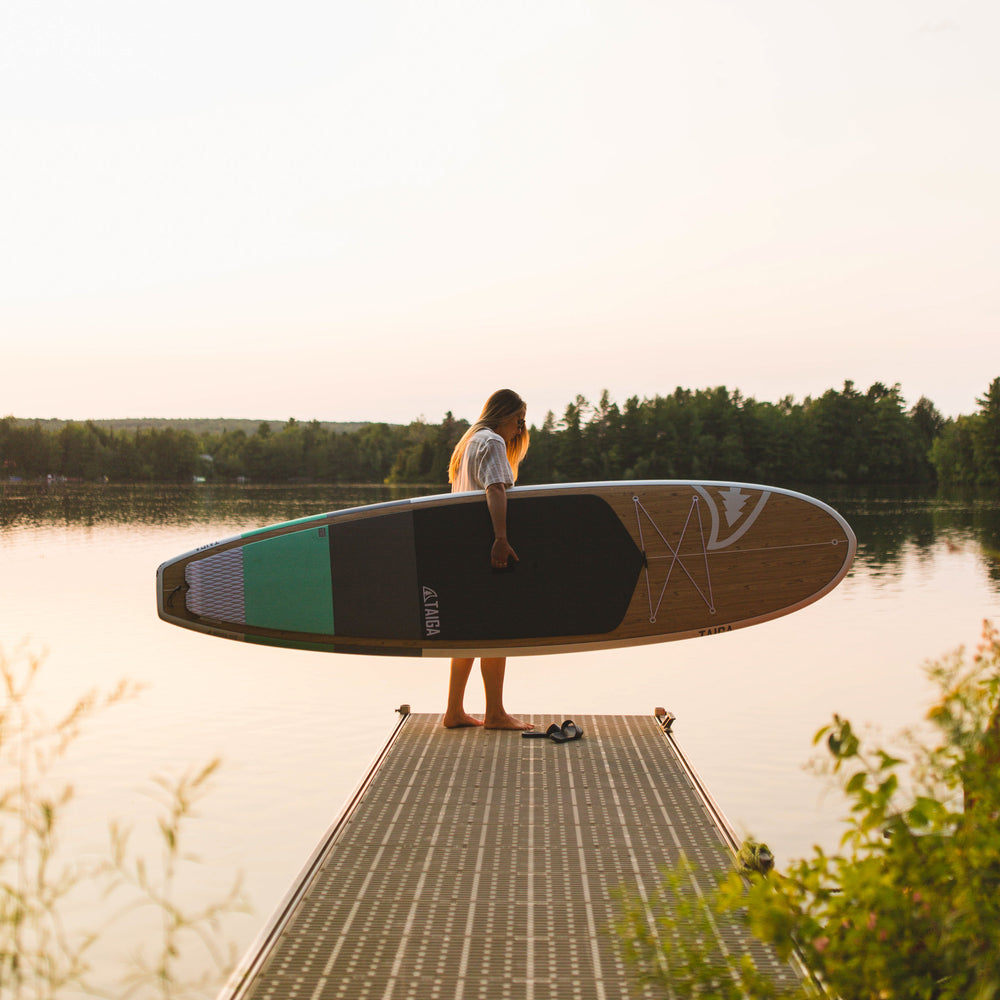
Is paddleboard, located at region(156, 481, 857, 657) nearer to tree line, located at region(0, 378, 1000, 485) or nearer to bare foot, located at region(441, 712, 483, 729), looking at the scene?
bare foot, located at region(441, 712, 483, 729)

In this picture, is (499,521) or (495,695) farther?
(495,695)

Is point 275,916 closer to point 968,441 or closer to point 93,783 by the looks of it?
point 93,783

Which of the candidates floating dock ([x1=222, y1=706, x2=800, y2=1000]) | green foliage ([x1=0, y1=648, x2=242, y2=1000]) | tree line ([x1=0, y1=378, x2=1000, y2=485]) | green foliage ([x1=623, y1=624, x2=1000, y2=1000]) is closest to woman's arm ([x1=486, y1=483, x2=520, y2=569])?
floating dock ([x1=222, y1=706, x2=800, y2=1000])

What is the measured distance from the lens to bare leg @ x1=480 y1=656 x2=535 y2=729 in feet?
16.3

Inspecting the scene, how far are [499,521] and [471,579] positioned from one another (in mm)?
646

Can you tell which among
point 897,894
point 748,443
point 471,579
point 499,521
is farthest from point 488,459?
point 748,443

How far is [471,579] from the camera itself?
5262mm

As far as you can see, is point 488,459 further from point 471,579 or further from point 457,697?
point 457,697

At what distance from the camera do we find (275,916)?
2.88 meters

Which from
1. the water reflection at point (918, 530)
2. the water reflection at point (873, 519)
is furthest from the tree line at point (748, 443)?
the water reflection at point (918, 530)

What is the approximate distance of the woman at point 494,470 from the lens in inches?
183

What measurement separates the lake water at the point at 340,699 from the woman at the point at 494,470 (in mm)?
301

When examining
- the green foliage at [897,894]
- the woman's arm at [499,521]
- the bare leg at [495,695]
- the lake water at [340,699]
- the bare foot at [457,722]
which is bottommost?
the lake water at [340,699]

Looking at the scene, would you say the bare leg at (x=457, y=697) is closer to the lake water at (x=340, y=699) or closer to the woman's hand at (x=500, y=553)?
the lake water at (x=340, y=699)
